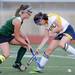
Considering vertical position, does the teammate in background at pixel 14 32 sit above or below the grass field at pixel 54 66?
above

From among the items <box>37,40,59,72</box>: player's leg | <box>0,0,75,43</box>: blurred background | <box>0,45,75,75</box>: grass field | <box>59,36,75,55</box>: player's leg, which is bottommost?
<box>0,0,75,43</box>: blurred background

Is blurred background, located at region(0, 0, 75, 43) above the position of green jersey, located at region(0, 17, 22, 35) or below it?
below

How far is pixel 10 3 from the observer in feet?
80.1

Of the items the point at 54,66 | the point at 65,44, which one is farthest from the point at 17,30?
the point at 54,66

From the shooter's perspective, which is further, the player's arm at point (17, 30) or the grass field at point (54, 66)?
the grass field at point (54, 66)

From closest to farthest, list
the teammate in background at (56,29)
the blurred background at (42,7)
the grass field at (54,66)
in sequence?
1. the teammate in background at (56,29)
2. the grass field at (54,66)
3. the blurred background at (42,7)

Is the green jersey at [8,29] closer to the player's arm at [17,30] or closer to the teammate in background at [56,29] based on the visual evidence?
the player's arm at [17,30]

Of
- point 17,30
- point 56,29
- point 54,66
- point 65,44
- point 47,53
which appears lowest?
point 54,66

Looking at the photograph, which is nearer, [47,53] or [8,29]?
[47,53]

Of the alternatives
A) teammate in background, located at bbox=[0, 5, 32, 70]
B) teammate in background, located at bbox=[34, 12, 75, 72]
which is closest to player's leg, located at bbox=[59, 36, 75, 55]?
teammate in background, located at bbox=[34, 12, 75, 72]

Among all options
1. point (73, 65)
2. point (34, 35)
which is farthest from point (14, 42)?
point (34, 35)

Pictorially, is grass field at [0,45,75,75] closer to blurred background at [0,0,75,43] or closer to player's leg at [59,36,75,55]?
player's leg at [59,36,75,55]

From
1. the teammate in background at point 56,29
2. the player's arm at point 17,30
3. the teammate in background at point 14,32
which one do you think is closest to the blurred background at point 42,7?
the teammate in background at point 14,32

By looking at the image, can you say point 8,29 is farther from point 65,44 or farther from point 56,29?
point 65,44
